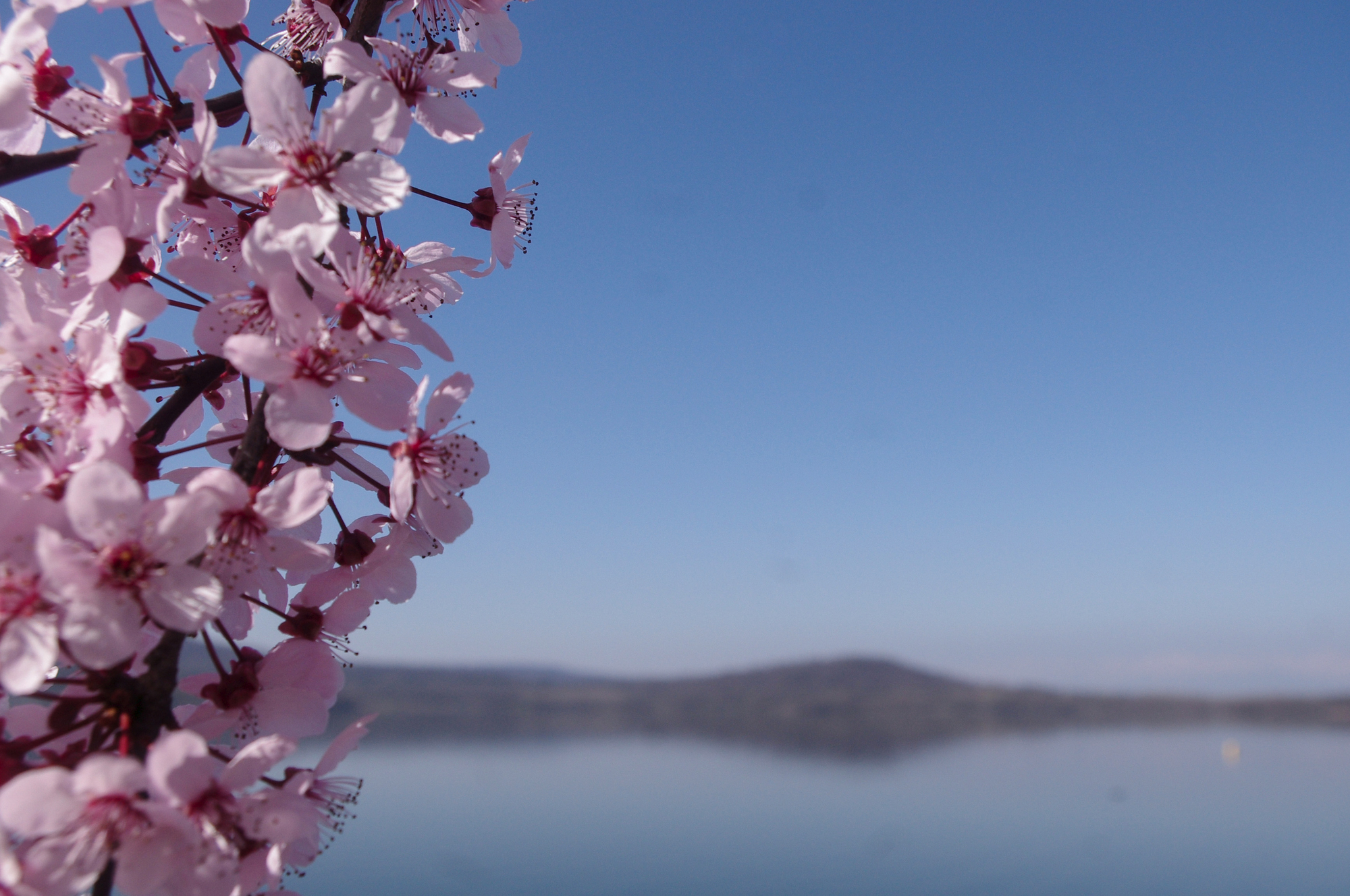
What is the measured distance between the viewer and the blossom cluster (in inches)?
35.9

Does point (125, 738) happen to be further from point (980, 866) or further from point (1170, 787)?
point (1170, 787)

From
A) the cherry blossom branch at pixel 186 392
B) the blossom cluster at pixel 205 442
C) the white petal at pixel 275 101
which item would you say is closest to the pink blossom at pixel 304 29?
the blossom cluster at pixel 205 442

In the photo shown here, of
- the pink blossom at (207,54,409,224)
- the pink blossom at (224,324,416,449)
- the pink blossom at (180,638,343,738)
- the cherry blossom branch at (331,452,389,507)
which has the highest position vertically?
the pink blossom at (207,54,409,224)

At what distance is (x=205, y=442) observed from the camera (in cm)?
117

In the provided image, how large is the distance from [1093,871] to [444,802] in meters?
22.3

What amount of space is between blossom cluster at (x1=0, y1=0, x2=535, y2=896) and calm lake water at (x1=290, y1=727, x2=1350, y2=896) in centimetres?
2057

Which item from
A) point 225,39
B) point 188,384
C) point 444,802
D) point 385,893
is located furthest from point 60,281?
point 444,802

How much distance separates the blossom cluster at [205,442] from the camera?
35.9 inches

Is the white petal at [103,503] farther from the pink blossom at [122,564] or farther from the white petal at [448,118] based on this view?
the white petal at [448,118]

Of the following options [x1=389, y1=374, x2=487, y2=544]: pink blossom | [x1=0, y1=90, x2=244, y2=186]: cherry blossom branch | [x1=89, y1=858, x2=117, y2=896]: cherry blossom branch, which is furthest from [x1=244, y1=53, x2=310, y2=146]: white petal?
[x1=89, y1=858, x2=117, y2=896]: cherry blossom branch

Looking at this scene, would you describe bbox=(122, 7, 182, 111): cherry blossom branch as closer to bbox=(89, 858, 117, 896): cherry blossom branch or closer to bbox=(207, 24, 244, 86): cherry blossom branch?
bbox=(207, 24, 244, 86): cherry blossom branch

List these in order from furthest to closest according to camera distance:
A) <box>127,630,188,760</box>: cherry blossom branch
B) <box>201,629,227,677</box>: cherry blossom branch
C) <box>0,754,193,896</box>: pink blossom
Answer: <box>201,629,227,677</box>: cherry blossom branch, <box>127,630,188,760</box>: cherry blossom branch, <box>0,754,193,896</box>: pink blossom

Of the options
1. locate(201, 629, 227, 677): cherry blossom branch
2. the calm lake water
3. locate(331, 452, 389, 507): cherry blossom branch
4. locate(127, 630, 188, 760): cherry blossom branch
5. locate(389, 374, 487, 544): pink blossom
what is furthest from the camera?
the calm lake water

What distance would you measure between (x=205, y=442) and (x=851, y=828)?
31.7 m
